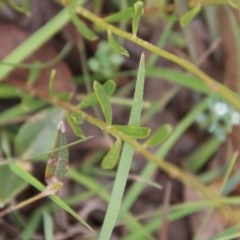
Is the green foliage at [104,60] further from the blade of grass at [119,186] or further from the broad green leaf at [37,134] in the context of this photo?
the blade of grass at [119,186]

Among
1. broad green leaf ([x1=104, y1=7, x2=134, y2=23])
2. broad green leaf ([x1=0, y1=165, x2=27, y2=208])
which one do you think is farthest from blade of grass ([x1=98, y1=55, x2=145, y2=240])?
broad green leaf ([x1=0, y1=165, x2=27, y2=208])

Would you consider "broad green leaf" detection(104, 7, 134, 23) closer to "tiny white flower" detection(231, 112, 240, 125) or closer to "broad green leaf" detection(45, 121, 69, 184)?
"broad green leaf" detection(45, 121, 69, 184)

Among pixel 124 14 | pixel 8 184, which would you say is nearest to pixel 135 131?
A: pixel 124 14

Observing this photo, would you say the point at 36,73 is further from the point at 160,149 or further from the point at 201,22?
the point at 201,22

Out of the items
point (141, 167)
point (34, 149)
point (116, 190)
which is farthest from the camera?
point (141, 167)

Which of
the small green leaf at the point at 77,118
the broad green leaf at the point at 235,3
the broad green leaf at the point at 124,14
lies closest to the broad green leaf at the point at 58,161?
the small green leaf at the point at 77,118

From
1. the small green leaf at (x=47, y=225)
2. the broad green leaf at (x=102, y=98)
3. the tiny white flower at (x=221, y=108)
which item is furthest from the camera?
the tiny white flower at (x=221, y=108)

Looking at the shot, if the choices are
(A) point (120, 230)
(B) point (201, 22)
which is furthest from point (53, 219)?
(B) point (201, 22)
